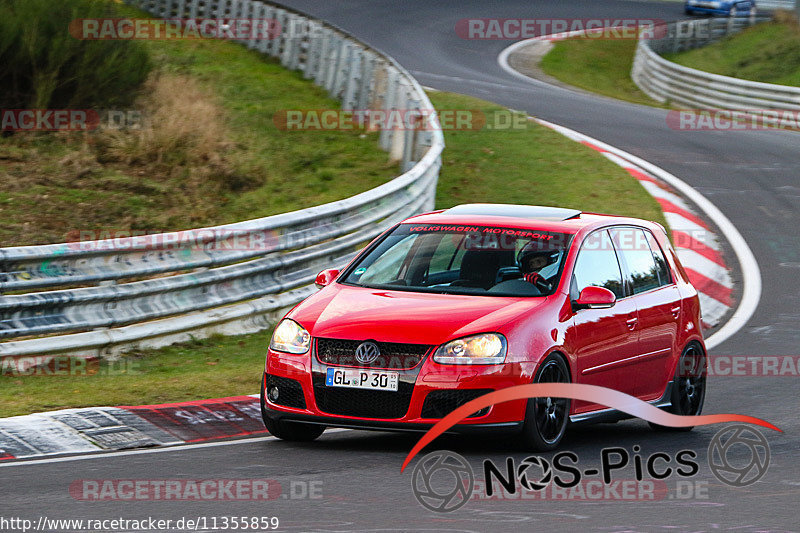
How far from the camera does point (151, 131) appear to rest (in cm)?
1688

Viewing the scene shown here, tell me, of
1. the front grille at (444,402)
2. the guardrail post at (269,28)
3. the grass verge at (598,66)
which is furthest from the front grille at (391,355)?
the grass verge at (598,66)

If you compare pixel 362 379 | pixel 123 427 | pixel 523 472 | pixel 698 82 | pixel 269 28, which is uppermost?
pixel 269 28

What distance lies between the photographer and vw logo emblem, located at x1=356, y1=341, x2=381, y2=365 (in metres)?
7.37

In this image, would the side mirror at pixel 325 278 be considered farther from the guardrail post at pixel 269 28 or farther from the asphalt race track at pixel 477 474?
the guardrail post at pixel 269 28

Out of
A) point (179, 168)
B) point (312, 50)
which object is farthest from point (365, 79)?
point (179, 168)

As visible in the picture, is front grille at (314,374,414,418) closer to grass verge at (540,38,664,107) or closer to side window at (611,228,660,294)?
side window at (611,228,660,294)

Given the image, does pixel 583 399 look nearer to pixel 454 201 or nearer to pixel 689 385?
pixel 689 385

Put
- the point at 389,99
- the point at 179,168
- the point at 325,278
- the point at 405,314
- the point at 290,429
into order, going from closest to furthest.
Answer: the point at 405,314 → the point at 290,429 → the point at 325,278 → the point at 179,168 → the point at 389,99

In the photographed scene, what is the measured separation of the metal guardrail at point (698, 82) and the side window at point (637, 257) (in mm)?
19458

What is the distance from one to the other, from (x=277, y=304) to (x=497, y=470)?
543 cm

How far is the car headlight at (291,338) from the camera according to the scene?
7633mm

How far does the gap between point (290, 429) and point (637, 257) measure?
288 centimetres

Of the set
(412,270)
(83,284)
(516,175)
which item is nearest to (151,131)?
(516,175)

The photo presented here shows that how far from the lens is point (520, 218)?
28.7 feet
